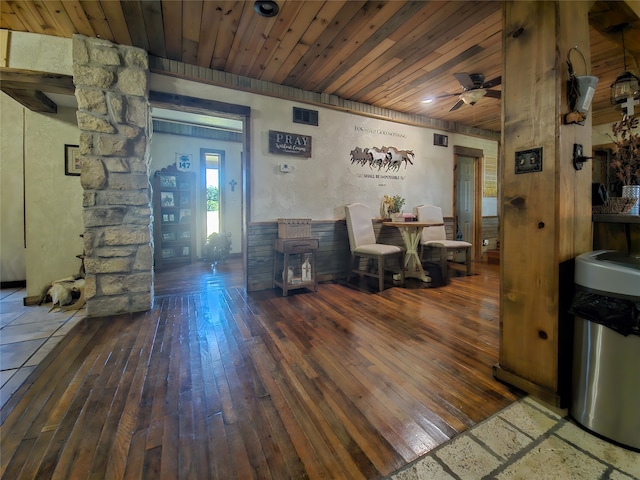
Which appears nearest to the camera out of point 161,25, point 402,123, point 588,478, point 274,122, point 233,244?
point 588,478

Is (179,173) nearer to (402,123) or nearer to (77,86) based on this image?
(77,86)

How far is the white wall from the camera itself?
5.21m

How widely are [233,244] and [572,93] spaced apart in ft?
18.7


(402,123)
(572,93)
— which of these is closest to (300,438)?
(572,93)

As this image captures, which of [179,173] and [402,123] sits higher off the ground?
[402,123]

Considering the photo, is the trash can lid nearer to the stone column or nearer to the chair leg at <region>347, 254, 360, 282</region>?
the chair leg at <region>347, 254, 360, 282</region>

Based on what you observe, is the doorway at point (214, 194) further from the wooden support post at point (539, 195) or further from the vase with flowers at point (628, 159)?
the vase with flowers at point (628, 159)

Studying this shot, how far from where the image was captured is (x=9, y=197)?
352 cm

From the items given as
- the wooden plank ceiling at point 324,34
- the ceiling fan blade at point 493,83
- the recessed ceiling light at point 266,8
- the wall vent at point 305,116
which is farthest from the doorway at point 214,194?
the ceiling fan blade at point 493,83

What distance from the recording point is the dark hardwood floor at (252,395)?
1067 mm

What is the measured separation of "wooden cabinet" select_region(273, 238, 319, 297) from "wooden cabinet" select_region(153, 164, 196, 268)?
109 inches

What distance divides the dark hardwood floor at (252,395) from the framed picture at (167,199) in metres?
3.14

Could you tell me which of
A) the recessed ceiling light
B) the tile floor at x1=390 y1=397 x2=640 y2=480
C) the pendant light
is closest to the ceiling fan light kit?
the pendant light

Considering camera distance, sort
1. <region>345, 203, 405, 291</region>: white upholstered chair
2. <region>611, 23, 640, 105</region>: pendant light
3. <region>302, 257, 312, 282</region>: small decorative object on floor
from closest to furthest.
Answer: <region>611, 23, 640, 105</region>: pendant light, <region>302, 257, 312, 282</region>: small decorative object on floor, <region>345, 203, 405, 291</region>: white upholstered chair
